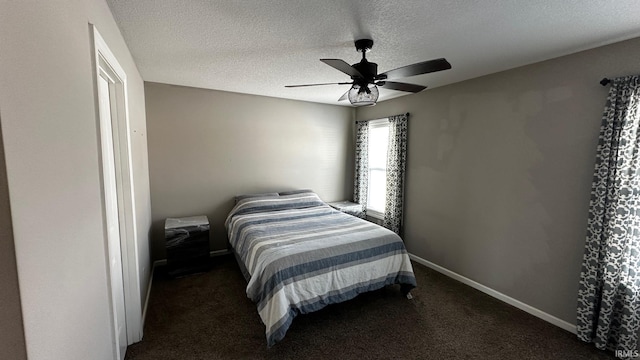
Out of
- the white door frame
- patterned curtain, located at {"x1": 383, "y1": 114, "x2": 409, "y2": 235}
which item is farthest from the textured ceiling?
patterned curtain, located at {"x1": 383, "y1": 114, "x2": 409, "y2": 235}

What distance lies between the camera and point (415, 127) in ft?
12.4

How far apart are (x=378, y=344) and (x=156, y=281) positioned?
2644 mm

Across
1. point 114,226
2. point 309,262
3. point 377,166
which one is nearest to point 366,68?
point 309,262

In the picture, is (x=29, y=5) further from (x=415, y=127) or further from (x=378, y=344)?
(x=415, y=127)

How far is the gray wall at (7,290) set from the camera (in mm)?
621

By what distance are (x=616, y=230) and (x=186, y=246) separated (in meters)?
4.14

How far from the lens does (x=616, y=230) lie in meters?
1.99

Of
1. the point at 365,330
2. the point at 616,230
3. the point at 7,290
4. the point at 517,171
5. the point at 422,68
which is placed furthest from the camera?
the point at 517,171

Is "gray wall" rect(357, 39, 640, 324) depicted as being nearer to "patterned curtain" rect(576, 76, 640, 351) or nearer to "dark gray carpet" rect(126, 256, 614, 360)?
"patterned curtain" rect(576, 76, 640, 351)

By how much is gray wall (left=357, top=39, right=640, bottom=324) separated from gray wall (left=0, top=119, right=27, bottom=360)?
3.40 m

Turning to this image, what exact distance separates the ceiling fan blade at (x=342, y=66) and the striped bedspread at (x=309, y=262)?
153 cm

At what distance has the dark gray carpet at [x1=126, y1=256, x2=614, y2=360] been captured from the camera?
2.05 metres

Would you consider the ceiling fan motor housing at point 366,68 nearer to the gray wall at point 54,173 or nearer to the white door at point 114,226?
the gray wall at point 54,173

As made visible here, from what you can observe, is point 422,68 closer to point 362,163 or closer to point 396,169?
point 396,169
